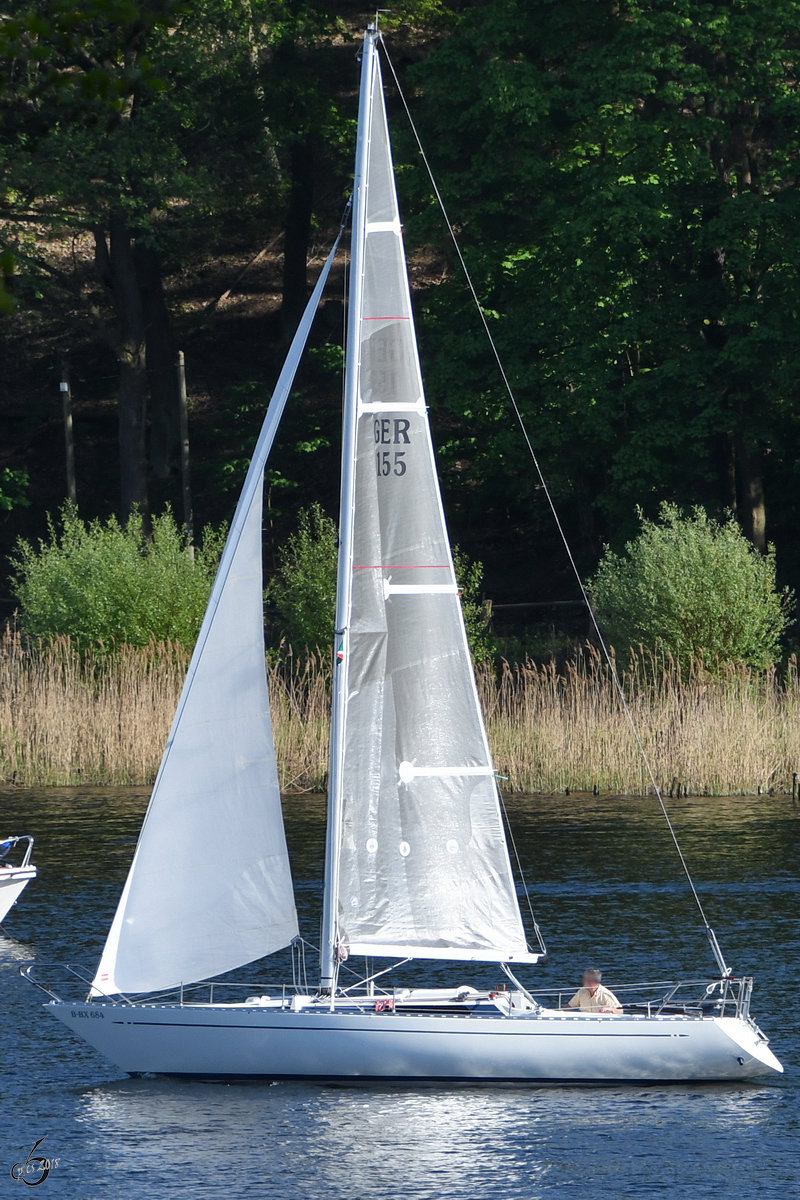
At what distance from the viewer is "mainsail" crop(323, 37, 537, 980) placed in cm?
1372

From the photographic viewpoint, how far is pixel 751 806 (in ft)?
87.5

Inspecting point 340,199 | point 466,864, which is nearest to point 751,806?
point 466,864

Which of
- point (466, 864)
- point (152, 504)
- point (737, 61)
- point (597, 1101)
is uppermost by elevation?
point (737, 61)

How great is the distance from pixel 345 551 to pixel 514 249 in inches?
1248

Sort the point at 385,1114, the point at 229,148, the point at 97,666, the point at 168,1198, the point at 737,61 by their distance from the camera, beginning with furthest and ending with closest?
the point at 229,148, the point at 737,61, the point at 97,666, the point at 385,1114, the point at 168,1198

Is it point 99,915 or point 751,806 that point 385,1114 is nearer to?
point 99,915

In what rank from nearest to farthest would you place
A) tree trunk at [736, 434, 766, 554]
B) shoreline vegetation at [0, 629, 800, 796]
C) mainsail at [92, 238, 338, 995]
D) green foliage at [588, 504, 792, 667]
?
mainsail at [92, 238, 338, 995], shoreline vegetation at [0, 629, 800, 796], green foliage at [588, 504, 792, 667], tree trunk at [736, 434, 766, 554]

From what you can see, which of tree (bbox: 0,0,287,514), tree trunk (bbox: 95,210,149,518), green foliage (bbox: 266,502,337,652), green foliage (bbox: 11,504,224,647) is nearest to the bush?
green foliage (bbox: 266,502,337,652)

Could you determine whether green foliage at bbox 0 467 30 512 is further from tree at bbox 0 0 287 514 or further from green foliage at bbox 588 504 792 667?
green foliage at bbox 588 504 792 667

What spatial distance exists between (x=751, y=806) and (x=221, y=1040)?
14757mm

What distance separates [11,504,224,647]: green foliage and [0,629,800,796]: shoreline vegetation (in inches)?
111

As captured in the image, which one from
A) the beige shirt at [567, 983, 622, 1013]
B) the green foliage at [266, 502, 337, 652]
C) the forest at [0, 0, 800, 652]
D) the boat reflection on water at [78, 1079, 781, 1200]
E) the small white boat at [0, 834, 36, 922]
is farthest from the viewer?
the forest at [0, 0, 800, 652]

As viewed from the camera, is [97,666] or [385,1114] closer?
[385,1114]

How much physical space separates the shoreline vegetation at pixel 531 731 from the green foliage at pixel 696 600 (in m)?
1.26
